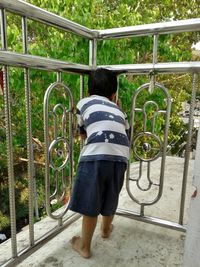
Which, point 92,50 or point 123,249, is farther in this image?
point 92,50

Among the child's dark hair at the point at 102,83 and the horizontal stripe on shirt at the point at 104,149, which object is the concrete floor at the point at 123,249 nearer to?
the horizontal stripe on shirt at the point at 104,149

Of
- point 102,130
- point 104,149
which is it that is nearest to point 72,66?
point 102,130

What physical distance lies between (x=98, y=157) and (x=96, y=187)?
0.56ft

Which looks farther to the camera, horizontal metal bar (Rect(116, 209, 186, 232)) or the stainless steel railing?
horizontal metal bar (Rect(116, 209, 186, 232))

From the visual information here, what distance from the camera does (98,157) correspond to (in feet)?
4.96

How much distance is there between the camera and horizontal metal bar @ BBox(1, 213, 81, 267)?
1.44 m

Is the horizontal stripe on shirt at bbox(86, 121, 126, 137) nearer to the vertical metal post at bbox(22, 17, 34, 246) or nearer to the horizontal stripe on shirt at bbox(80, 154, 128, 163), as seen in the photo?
the horizontal stripe on shirt at bbox(80, 154, 128, 163)

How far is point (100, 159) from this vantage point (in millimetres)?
1509

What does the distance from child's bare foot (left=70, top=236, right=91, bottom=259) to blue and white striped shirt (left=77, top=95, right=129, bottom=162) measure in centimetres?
53

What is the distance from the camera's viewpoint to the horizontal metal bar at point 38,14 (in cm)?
118

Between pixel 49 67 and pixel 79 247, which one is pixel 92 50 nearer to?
pixel 49 67

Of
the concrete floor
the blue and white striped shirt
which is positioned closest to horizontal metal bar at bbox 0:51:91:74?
the blue and white striped shirt

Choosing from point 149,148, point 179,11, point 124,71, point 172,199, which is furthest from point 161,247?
point 179,11

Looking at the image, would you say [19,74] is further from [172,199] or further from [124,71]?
[172,199]
